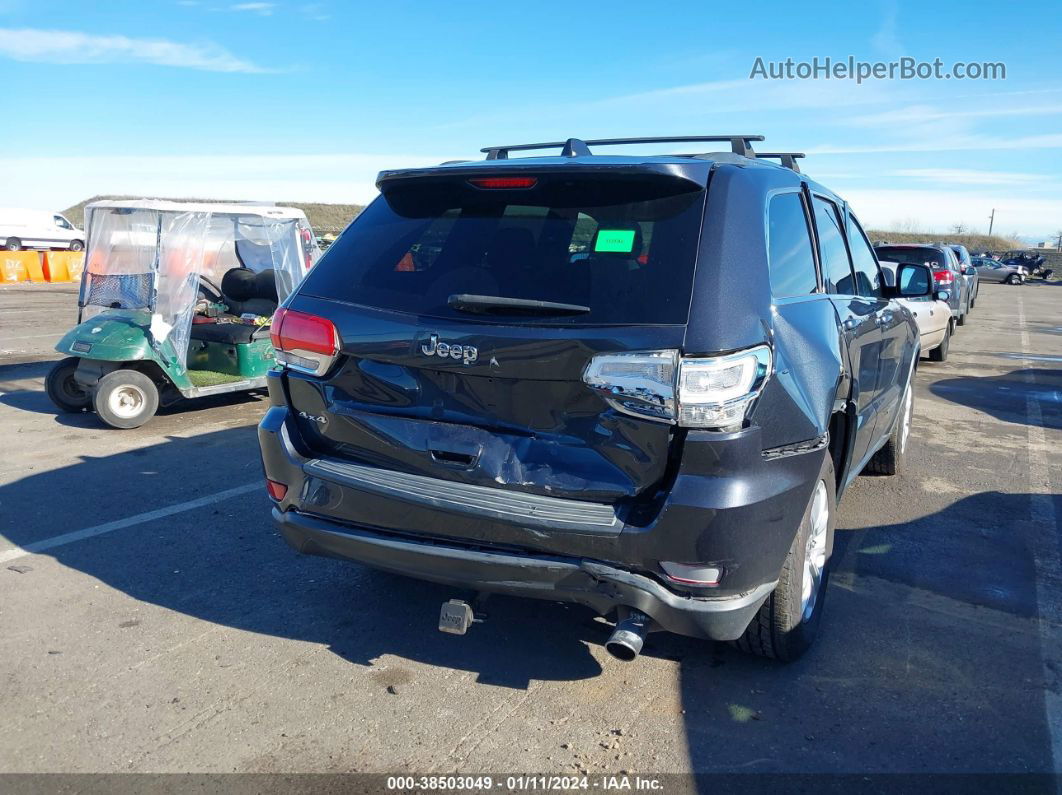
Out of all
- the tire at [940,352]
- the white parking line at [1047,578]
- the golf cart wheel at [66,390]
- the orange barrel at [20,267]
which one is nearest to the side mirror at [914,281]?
the white parking line at [1047,578]

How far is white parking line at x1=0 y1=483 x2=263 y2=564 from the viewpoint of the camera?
186 inches

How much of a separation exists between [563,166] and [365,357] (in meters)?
0.99

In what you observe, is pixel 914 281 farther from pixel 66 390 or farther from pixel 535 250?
pixel 66 390

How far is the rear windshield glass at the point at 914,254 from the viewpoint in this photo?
14.6 metres

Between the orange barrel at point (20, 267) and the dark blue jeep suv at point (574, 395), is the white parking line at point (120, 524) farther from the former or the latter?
the orange barrel at point (20, 267)

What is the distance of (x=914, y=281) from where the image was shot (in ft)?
18.4

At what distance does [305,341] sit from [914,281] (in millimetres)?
4019

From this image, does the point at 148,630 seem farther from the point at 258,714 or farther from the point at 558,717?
the point at 558,717

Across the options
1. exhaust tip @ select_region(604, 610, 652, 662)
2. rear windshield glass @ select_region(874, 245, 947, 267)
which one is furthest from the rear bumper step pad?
rear windshield glass @ select_region(874, 245, 947, 267)

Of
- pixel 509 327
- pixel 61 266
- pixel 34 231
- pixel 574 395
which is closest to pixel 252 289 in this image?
pixel 509 327

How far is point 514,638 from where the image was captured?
12.4 ft

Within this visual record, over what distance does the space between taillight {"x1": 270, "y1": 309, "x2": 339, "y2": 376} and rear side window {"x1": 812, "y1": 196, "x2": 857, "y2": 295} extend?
2.19 m

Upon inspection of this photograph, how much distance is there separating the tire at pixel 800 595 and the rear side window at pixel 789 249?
70 cm

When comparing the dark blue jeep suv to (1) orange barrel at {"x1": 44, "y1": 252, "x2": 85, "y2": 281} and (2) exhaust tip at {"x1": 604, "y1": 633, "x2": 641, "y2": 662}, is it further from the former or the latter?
(1) orange barrel at {"x1": 44, "y1": 252, "x2": 85, "y2": 281}
